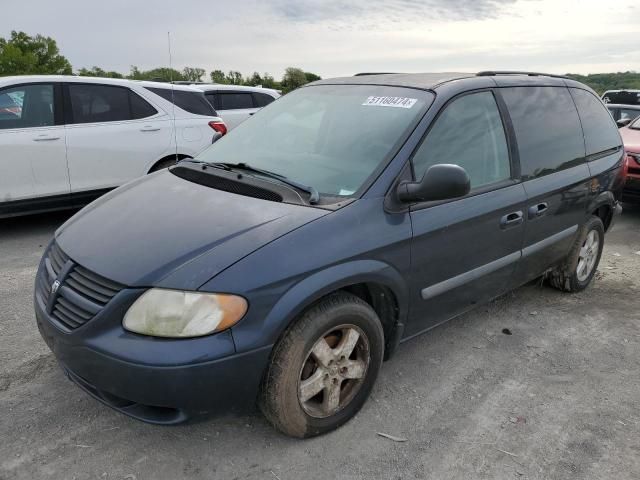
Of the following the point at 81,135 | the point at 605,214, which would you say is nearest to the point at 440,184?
the point at 605,214

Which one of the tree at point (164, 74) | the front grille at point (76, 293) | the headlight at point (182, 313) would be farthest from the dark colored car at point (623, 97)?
the front grille at point (76, 293)

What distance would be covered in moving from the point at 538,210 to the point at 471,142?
74 cm

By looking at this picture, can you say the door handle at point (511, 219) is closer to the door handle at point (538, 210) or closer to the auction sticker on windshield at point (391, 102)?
the door handle at point (538, 210)

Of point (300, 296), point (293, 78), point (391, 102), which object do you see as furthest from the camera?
point (293, 78)

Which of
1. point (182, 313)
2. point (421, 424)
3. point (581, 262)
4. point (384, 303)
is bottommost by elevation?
point (421, 424)

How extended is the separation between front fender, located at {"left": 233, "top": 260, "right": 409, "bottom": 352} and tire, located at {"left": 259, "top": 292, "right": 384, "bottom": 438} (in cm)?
8

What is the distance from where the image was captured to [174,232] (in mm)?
2467

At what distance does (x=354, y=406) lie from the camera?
2.79m

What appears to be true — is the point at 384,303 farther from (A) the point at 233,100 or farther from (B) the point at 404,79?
(A) the point at 233,100

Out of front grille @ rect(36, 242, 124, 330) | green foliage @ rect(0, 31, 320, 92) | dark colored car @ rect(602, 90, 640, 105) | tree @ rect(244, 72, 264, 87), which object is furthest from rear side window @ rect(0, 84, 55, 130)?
tree @ rect(244, 72, 264, 87)

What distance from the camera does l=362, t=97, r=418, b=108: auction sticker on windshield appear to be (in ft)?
10.1

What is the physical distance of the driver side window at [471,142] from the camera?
298 centimetres

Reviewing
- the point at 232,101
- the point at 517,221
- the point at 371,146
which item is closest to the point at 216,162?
the point at 371,146

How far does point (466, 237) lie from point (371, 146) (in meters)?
0.74
